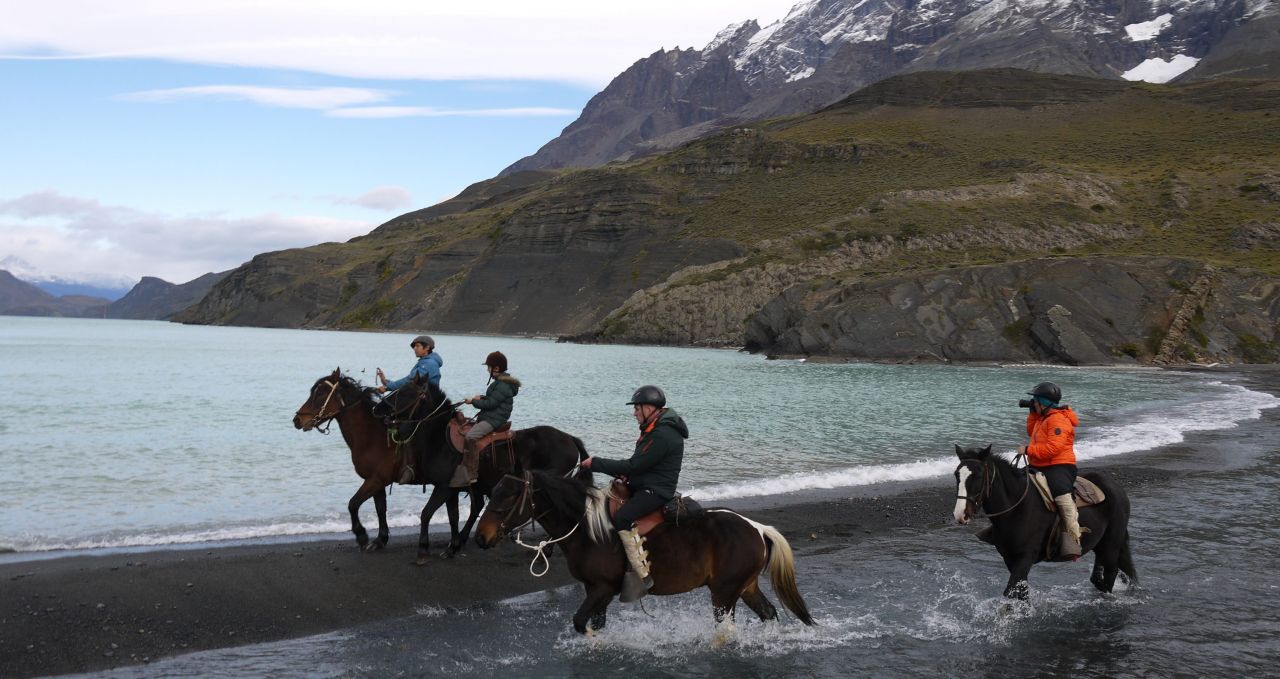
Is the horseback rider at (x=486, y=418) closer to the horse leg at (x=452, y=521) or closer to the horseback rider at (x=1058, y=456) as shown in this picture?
the horse leg at (x=452, y=521)

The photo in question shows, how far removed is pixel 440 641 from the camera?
32.4 feet

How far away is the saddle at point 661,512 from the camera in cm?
929

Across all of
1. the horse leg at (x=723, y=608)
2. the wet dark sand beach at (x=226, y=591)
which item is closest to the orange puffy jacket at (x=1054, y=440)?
the wet dark sand beach at (x=226, y=591)

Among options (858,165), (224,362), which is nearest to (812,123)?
(858,165)

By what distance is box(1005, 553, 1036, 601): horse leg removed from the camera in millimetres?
10695

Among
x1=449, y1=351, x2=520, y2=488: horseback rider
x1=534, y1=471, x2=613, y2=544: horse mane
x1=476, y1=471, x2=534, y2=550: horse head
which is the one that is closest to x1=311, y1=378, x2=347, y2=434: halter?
x1=449, y1=351, x2=520, y2=488: horseback rider

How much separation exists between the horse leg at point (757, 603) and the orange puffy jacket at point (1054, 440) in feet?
13.3

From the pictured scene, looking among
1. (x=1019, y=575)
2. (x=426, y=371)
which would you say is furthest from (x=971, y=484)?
(x=426, y=371)

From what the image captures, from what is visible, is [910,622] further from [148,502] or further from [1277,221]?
[1277,221]

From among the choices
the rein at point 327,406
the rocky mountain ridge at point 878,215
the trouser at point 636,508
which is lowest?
the trouser at point 636,508

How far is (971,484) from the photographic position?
404 inches

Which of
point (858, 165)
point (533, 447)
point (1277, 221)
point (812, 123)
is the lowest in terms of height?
point (533, 447)

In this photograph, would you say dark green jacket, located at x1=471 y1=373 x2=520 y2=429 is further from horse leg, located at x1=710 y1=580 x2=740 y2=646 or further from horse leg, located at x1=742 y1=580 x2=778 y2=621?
horse leg, located at x1=742 y1=580 x2=778 y2=621

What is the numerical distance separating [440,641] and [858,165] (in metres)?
146
